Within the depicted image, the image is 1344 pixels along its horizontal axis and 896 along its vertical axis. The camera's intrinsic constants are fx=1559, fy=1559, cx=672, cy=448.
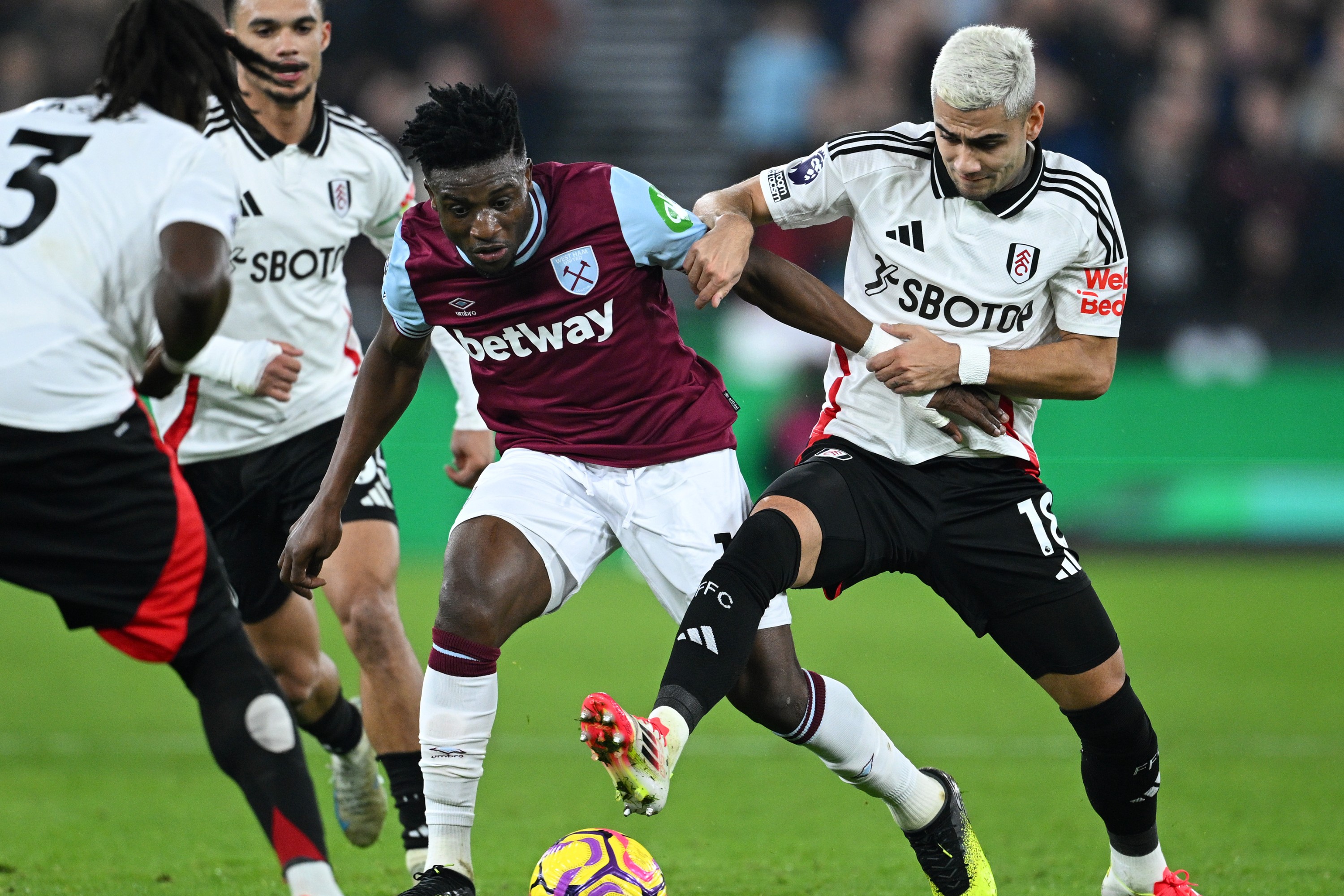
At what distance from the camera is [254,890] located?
4902mm

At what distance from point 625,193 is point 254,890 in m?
2.46

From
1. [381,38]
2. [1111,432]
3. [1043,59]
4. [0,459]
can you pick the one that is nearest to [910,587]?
[1111,432]

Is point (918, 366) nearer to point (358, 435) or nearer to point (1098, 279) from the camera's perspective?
point (1098, 279)

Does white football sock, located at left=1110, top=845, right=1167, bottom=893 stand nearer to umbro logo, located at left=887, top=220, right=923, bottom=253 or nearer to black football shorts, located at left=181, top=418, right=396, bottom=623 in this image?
umbro logo, located at left=887, top=220, right=923, bottom=253

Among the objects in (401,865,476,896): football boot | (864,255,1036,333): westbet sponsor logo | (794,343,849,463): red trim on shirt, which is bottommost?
(401,865,476,896): football boot

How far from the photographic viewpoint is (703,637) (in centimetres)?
393

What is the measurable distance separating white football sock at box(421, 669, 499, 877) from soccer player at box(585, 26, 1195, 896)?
779mm

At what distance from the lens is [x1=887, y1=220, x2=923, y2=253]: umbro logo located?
15.0 ft

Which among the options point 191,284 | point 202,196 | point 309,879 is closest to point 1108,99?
point 202,196

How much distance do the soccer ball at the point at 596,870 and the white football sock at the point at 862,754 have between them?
63 cm

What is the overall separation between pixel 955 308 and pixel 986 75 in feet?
2.26

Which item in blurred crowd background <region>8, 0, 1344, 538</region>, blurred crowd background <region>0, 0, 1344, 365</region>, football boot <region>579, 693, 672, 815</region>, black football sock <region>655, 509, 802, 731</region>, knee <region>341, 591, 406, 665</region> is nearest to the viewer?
football boot <region>579, 693, 672, 815</region>

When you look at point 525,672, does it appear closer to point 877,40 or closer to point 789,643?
point 789,643

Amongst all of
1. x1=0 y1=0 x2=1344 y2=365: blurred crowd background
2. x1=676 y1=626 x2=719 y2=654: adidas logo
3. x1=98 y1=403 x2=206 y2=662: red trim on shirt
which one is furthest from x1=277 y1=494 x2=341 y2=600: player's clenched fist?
x1=0 y1=0 x2=1344 y2=365: blurred crowd background
